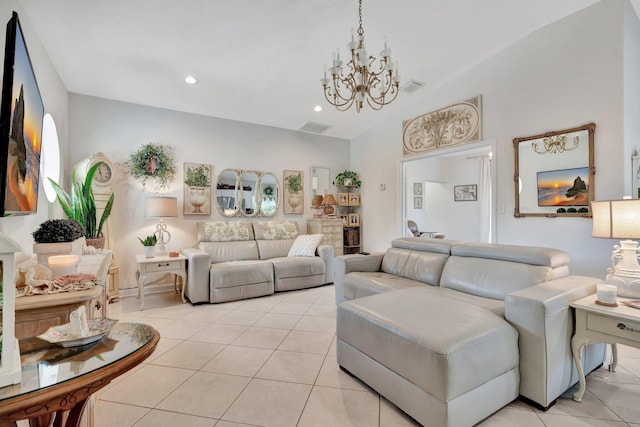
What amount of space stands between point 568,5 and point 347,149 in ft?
12.8

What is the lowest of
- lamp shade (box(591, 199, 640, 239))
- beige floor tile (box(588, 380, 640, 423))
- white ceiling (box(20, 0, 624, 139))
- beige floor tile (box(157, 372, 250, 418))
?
beige floor tile (box(588, 380, 640, 423))

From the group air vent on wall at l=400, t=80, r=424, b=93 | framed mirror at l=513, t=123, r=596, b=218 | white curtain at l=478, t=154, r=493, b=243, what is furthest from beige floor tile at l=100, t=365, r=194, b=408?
white curtain at l=478, t=154, r=493, b=243

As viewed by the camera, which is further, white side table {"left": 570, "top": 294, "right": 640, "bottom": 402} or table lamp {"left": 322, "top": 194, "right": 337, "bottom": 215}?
table lamp {"left": 322, "top": 194, "right": 337, "bottom": 215}

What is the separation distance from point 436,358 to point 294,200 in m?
4.27

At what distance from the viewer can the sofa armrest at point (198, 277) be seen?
141 inches

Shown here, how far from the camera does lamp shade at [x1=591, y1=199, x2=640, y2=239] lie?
6.24ft

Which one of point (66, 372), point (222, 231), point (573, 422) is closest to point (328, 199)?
point (222, 231)

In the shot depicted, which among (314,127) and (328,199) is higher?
(314,127)

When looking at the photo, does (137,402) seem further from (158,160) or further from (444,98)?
(444,98)

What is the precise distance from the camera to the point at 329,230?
534 cm

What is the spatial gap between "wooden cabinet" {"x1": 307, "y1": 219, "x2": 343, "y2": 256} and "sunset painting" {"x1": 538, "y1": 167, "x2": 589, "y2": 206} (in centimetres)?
310

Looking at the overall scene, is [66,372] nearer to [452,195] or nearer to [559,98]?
[559,98]

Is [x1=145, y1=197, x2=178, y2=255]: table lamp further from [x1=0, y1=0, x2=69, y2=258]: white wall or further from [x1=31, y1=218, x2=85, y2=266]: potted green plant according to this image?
[x1=31, y1=218, x2=85, y2=266]: potted green plant

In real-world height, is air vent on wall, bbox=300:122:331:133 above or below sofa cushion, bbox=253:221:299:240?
above
